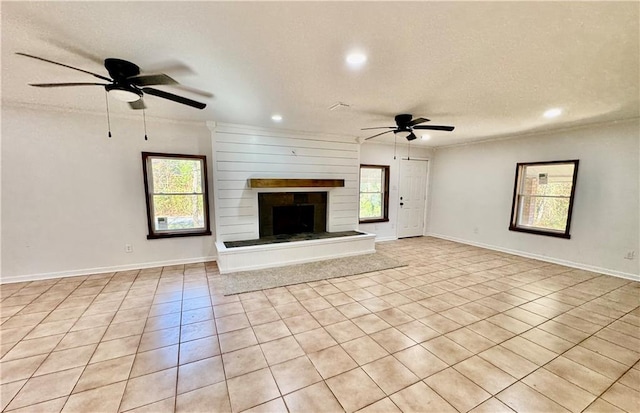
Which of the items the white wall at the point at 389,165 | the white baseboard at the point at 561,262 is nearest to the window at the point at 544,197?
the white baseboard at the point at 561,262

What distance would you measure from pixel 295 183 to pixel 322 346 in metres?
3.09

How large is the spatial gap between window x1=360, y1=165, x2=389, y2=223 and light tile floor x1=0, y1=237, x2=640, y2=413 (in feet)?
8.98

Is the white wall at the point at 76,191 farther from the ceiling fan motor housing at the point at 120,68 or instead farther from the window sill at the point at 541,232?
the window sill at the point at 541,232

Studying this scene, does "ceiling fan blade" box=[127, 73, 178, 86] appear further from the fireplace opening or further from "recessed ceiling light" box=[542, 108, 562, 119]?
"recessed ceiling light" box=[542, 108, 562, 119]

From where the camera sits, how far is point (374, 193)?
6.48 meters

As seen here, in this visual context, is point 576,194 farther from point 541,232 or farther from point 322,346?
point 322,346

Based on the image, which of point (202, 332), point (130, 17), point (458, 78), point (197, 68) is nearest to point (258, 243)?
point (202, 332)

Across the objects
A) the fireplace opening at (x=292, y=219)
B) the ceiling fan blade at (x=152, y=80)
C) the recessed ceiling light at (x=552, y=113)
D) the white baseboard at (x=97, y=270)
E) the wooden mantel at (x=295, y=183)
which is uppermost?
the recessed ceiling light at (x=552, y=113)

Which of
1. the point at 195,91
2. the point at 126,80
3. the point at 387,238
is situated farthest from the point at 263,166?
the point at 387,238

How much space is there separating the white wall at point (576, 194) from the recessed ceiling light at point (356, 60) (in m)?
4.71

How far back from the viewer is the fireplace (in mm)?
5016

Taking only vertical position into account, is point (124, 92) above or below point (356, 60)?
below

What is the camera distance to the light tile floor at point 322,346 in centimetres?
176

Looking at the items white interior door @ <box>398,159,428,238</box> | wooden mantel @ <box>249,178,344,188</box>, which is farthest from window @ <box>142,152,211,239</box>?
white interior door @ <box>398,159,428,238</box>
